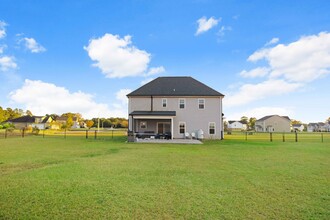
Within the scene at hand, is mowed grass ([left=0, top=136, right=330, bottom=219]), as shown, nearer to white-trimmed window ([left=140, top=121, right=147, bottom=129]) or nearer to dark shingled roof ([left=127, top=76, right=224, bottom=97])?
white-trimmed window ([left=140, top=121, right=147, bottom=129])

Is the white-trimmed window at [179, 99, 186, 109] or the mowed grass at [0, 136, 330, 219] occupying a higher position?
the white-trimmed window at [179, 99, 186, 109]

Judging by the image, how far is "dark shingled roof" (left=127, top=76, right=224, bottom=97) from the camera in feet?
79.3

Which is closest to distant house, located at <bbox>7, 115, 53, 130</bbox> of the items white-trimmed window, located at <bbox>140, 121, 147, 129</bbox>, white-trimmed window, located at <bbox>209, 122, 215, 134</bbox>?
white-trimmed window, located at <bbox>140, 121, 147, 129</bbox>

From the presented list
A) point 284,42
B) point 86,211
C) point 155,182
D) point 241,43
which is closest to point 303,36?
point 284,42

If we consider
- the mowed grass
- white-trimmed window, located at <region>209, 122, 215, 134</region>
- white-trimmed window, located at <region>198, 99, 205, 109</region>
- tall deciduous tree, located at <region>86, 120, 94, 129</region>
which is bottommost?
the mowed grass

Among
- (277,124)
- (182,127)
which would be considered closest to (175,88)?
(182,127)

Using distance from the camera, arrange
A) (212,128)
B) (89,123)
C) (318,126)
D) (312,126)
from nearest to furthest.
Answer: (212,128) → (89,123) → (318,126) → (312,126)

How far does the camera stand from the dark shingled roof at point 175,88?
24172 mm

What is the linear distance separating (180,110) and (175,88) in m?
3.04

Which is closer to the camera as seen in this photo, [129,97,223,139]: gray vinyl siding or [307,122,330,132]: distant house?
[129,97,223,139]: gray vinyl siding

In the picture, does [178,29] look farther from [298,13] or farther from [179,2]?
[298,13]

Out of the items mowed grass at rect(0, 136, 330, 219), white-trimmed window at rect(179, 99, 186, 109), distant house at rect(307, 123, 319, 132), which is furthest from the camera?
distant house at rect(307, 123, 319, 132)

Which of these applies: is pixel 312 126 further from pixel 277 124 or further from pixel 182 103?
pixel 182 103

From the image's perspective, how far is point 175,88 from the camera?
2512cm
